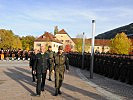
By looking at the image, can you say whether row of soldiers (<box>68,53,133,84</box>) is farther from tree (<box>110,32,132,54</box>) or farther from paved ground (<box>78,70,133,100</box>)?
tree (<box>110,32,132,54</box>)

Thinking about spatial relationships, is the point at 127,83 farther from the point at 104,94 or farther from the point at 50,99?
the point at 50,99

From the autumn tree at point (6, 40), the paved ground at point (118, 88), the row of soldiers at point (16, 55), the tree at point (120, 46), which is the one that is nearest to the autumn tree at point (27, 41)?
the autumn tree at point (6, 40)

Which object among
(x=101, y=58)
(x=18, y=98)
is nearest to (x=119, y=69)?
Result: (x=101, y=58)

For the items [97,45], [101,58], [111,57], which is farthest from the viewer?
[97,45]

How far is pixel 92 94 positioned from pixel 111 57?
7720 mm

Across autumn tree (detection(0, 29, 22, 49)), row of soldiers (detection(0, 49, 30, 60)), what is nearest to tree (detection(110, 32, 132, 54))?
row of soldiers (detection(0, 49, 30, 60))

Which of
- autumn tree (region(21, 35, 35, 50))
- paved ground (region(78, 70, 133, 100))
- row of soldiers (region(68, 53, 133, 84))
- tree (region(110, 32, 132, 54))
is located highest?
autumn tree (region(21, 35, 35, 50))

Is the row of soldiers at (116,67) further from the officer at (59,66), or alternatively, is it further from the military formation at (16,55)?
the military formation at (16,55)

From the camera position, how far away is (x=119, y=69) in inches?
659

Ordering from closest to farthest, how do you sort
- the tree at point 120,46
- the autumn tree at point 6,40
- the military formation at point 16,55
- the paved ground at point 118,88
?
the paved ground at point 118,88 < the military formation at point 16,55 < the tree at point 120,46 < the autumn tree at point 6,40

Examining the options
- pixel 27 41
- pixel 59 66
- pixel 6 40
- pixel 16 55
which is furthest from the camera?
pixel 27 41

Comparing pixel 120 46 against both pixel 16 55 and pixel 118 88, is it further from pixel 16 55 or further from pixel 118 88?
pixel 118 88

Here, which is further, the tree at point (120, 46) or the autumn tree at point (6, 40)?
the autumn tree at point (6, 40)

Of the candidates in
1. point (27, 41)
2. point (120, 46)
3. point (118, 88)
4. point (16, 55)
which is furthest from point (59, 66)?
point (27, 41)
